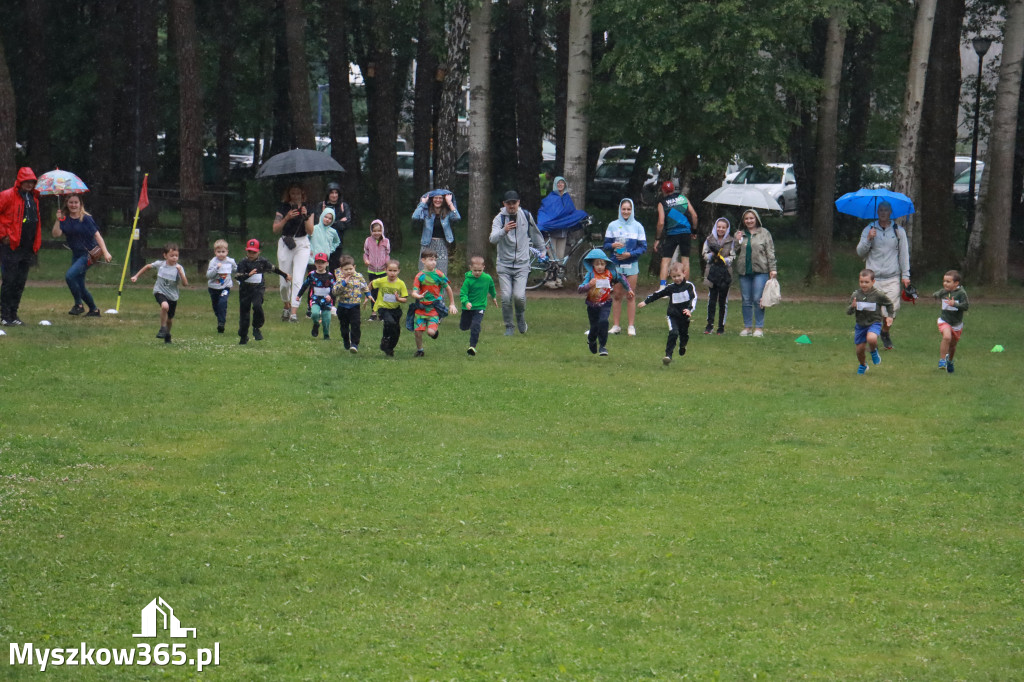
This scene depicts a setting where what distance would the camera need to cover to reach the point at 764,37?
26.1m

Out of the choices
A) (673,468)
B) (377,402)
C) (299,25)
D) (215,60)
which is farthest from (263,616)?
(215,60)

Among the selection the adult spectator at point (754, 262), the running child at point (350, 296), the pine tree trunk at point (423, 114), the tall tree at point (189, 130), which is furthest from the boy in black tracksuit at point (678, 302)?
the pine tree trunk at point (423, 114)

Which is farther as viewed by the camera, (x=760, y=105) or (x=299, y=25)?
(x=299, y=25)

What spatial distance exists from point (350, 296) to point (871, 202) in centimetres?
672

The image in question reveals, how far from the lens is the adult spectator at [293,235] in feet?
63.5

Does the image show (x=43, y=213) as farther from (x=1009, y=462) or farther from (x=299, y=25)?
(x=1009, y=462)

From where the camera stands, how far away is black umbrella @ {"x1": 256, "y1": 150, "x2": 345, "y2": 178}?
20.5 meters

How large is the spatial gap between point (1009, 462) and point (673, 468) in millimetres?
2844

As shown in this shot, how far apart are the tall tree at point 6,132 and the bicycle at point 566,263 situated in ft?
31.8

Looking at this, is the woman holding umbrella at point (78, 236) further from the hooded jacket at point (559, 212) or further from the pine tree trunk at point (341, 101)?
the pine tree trunk at point (341, 101)

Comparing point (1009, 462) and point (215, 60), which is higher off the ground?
point (215, 60)

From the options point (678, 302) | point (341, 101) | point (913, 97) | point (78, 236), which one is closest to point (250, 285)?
point (78, 236)

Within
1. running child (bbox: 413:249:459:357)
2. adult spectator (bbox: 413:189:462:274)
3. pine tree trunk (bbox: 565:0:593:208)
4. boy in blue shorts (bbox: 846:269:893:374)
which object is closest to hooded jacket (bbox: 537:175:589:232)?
pine tree trunk (bbox: 565:0:593:208)

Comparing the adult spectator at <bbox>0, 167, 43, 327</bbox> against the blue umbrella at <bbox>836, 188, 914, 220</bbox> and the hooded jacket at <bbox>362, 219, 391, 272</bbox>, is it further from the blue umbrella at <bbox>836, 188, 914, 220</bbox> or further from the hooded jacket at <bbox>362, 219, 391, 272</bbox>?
the blue umbrella at <bbox>836, 188, 914, 220</bbox>
